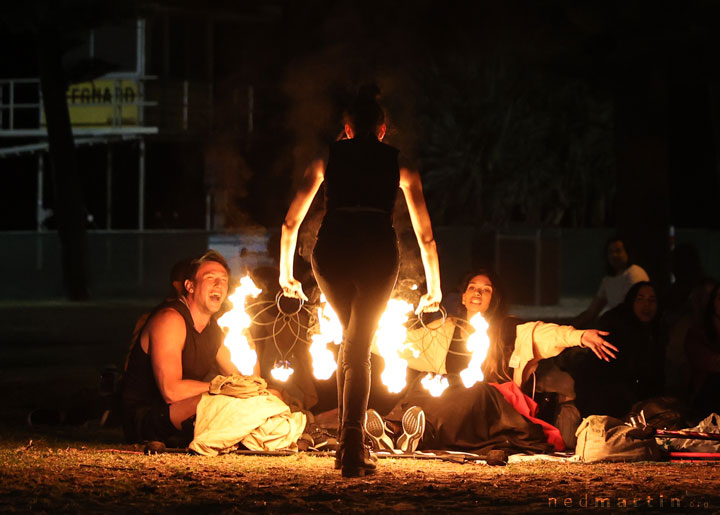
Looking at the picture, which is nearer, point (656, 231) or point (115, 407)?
point (115, 407)

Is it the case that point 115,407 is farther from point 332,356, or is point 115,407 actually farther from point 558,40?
point 558,40

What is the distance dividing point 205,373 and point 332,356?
0.78 meters

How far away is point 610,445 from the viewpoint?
7.10m

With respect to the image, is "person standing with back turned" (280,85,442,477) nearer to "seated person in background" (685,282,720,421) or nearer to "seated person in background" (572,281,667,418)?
"seated person in background" (572,281,667,418)

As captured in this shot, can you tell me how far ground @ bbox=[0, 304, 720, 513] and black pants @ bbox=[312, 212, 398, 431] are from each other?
47 centimetres

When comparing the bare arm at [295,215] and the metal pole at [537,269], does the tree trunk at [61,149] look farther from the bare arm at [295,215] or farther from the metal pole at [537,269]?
the bare arm at [295,215]

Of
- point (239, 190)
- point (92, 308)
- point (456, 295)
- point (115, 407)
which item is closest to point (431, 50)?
point (239, 190)

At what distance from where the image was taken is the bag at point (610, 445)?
7.10 meters

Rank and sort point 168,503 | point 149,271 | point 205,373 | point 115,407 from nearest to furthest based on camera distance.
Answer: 1. point 168,503
2. point 205,373
3. point 115,407
4. point 149,271

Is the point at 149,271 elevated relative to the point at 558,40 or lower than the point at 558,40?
lower

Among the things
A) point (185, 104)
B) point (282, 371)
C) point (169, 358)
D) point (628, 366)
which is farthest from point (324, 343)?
point (185, 104)

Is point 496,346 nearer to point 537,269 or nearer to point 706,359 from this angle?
point 706,359

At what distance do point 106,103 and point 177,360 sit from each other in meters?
26.5

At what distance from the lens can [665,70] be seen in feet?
50.1
